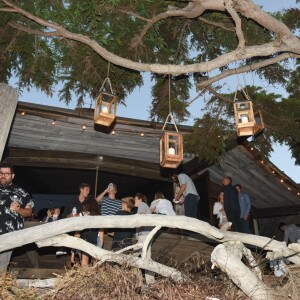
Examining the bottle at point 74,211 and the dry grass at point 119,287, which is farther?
the bottle at point 74,211

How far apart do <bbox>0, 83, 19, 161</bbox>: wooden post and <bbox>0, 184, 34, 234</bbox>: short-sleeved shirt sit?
0.79 metres

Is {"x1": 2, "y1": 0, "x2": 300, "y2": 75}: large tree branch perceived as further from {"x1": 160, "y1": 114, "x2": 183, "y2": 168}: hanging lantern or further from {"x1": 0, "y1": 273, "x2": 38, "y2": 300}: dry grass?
{"x1": 0, "y1": 273, "x2": 38, "y2": 300}: dry grass

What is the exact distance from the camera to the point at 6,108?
697 cm

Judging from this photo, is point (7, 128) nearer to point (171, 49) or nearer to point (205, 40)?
point (171, 49)

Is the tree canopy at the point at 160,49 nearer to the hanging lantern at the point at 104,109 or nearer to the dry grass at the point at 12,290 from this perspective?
the hanging lantern at the point at 104,109

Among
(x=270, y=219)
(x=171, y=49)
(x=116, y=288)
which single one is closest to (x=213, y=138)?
(x=171, y=49)

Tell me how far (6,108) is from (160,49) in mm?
3641

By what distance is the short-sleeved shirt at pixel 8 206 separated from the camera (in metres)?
5.98

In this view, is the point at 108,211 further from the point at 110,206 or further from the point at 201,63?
the point at 201,63

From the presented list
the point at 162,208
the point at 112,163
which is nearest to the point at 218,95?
the point at 162,208

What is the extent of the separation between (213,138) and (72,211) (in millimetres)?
3568

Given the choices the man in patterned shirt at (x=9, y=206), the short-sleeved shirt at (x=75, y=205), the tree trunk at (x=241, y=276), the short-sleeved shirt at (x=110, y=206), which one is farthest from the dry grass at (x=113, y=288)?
the short-sleeved shirt at (x=110, y=206)

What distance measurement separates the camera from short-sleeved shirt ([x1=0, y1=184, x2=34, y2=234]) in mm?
5984

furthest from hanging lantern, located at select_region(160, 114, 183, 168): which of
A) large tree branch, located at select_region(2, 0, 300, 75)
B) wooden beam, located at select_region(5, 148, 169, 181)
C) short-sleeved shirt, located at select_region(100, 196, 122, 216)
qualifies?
wooden beam, located at select_region(5, 148, 169, 181)
